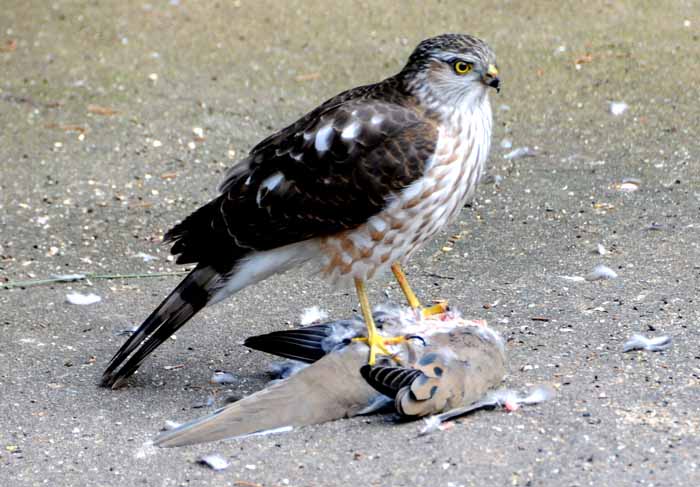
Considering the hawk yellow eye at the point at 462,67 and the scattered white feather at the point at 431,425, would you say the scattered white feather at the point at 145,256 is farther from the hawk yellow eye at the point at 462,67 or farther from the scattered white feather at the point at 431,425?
the scattered white feather at the point at 431,425

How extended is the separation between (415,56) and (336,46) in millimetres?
4312

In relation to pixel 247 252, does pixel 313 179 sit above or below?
above

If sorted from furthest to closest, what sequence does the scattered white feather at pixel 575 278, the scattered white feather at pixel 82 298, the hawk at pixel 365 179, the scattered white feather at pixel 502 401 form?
the scattered white feather at pixel 82 298, the scattered white feather at pixel 575 278, the hawk at pixel 365 179, the scattered white feather at pixel 502 401

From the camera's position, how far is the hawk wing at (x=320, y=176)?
165 inches

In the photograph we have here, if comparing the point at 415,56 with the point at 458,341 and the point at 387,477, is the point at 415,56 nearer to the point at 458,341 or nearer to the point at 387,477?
the point at 458,341

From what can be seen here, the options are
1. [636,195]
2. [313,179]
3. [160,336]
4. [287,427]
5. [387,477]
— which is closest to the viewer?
[387,477]

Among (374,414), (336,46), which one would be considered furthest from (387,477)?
(336,46)

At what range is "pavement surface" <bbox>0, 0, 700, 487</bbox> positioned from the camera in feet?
12.6

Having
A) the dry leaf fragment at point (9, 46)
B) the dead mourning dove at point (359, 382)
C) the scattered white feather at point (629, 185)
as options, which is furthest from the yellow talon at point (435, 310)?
the dry leaf fragment at point (9, 46)

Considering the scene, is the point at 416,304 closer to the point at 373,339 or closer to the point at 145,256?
the point at 373,339

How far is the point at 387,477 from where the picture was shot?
364cm

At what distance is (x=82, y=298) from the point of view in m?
5.53

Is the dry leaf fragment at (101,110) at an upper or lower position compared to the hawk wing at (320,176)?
lower

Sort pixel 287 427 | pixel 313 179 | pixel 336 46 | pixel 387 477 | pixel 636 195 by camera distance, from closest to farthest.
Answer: pixel 387 477
pixel 287 427
pixel 313 179
pixel 636 195
pixel 336 46
